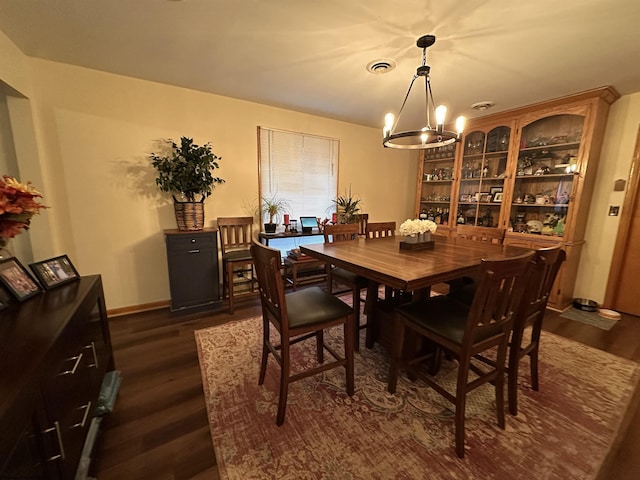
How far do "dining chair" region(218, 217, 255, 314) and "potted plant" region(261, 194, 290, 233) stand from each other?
25 centimetres

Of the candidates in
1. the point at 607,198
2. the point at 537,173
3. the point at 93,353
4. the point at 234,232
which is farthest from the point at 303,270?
the point at 607,198

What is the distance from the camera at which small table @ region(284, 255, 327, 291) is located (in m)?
3.39

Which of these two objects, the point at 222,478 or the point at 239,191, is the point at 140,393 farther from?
the point at 239,191

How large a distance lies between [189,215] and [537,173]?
13.6 feet

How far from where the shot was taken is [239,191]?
3.33 m

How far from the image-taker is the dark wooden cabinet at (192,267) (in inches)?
107

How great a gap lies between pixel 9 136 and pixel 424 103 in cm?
402

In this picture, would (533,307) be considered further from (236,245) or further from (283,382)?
(236,245)

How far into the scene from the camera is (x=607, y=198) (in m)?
3.01

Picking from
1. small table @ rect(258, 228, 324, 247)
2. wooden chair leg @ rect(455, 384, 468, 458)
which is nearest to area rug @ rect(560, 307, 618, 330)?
wooden chair leg @ rect(455, 384, 468, 458)

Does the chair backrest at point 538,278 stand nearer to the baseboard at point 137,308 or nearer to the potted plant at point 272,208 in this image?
the potted plant at point 272,208

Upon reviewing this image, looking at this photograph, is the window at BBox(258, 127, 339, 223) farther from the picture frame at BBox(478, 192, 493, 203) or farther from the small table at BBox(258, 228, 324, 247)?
the picture frame at BBox(478, 192, 493, 203)

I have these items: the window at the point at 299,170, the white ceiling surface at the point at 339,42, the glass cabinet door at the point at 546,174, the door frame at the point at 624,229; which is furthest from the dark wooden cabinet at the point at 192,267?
the door frame at the point at 624,229

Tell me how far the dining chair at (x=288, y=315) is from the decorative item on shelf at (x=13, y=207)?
Result: 99 cm
